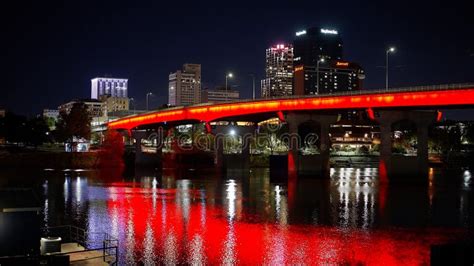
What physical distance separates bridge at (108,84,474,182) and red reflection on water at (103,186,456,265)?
38.1 metres

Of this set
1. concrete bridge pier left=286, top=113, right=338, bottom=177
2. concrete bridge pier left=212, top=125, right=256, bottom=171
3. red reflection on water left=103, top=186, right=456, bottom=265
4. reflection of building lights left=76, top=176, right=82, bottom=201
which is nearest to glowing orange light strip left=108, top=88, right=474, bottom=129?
concrete bridge pier left=212, top=125, right=256, bottom=171

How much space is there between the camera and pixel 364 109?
85.1 m

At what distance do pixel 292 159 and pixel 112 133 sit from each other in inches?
2387

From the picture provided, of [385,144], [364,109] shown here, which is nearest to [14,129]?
[364,109]

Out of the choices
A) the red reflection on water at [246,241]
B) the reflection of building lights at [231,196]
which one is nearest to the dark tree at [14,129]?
the reflection of building lights at [231,196]

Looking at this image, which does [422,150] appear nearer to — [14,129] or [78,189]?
[78,189]

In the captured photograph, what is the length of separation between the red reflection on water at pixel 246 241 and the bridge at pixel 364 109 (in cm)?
3807

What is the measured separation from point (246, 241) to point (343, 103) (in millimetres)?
54456

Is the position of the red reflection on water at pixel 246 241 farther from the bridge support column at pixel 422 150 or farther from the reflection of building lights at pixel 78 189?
the bridge support column at pixel 422 150

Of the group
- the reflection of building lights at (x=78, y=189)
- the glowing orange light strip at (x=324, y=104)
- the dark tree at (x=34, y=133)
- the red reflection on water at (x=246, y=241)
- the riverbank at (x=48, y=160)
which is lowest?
the red reflection on water at (x=246, y=241)

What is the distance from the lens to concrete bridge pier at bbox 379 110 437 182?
286ft

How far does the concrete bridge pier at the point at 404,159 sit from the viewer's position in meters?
87.1

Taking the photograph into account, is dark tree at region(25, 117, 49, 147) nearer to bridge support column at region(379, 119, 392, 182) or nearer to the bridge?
the bridge

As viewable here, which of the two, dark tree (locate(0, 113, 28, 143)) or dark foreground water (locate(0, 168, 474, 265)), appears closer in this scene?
dark foreground water (locate(0, 168, 474, 265))
